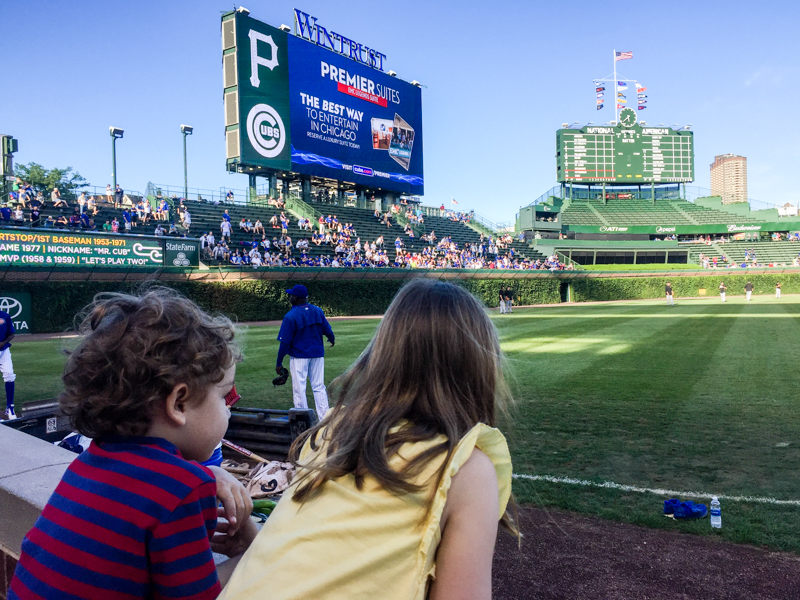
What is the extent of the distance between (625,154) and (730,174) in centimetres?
10102

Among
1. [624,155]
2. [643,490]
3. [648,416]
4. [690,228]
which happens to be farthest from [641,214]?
[643,490]

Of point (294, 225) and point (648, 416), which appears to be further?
point (294, 225)

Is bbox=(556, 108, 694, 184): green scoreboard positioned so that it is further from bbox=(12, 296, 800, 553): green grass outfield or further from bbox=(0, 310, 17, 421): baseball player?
bbox=(0, 310, 17, 421): baseball player

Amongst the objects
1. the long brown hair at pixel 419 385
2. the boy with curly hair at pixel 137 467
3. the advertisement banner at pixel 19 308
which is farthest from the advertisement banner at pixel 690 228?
the boy with curly hair at pixel 137 467

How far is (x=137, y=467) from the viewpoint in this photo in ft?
4.85

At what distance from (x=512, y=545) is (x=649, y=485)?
1.82 meters

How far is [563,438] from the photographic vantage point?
23.6 feet

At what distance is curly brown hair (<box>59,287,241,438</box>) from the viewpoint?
152 cm

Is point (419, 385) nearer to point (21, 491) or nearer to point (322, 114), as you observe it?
point (21, 491)

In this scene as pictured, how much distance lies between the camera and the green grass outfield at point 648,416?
5105 mm

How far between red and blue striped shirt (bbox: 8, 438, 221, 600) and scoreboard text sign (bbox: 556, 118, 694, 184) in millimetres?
67803

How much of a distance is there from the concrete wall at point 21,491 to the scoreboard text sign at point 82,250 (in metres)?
22.1

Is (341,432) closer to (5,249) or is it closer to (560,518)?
(560,518)

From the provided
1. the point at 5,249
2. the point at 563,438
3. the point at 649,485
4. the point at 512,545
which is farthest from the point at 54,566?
the point at 5,249
